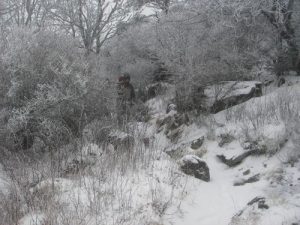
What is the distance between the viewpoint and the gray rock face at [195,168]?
23.9ft

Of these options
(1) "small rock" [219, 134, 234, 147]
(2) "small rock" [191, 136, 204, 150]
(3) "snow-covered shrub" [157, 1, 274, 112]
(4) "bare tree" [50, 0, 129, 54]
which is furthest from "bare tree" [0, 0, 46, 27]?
(1) "small rock" [219, 134, 234, 147]

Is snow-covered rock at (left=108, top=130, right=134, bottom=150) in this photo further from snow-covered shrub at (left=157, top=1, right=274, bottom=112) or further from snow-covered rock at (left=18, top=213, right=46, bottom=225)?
snow-covered shrub at (left=157, top=1, right=274, bottom=112)

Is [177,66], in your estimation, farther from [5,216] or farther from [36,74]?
[5,216]

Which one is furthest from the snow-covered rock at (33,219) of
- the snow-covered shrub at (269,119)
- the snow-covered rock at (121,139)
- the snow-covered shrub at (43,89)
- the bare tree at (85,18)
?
the bare tree at (85,18)

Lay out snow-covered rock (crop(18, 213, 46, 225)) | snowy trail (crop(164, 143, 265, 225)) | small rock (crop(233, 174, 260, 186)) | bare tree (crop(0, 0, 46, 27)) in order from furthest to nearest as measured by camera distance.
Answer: bare tree (crop(0, 0, 46, 27)) < small rock (crop(233, 174, 260, 186)) < snowy trail (crop(164, 143, 265, 225)) < snow-covered rock (crop(18, 213, 46, 225))

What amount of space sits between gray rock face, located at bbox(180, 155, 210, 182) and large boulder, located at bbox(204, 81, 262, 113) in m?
3.77

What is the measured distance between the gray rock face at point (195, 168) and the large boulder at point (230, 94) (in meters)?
3.77

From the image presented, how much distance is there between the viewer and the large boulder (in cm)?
1085

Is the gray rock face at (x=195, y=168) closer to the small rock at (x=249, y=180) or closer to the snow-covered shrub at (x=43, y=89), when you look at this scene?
the small rock at (x=249, y=180)

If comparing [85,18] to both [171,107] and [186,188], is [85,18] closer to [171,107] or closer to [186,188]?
[171,107]

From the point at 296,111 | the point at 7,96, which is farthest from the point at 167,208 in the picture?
the point at 7,96

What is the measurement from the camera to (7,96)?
8.70 meters

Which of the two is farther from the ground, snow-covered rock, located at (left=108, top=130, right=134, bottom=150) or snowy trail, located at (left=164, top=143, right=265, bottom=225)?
snow-covered rock, located at (left=108, top=130, right=134, bottom=150)

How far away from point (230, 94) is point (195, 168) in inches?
169
